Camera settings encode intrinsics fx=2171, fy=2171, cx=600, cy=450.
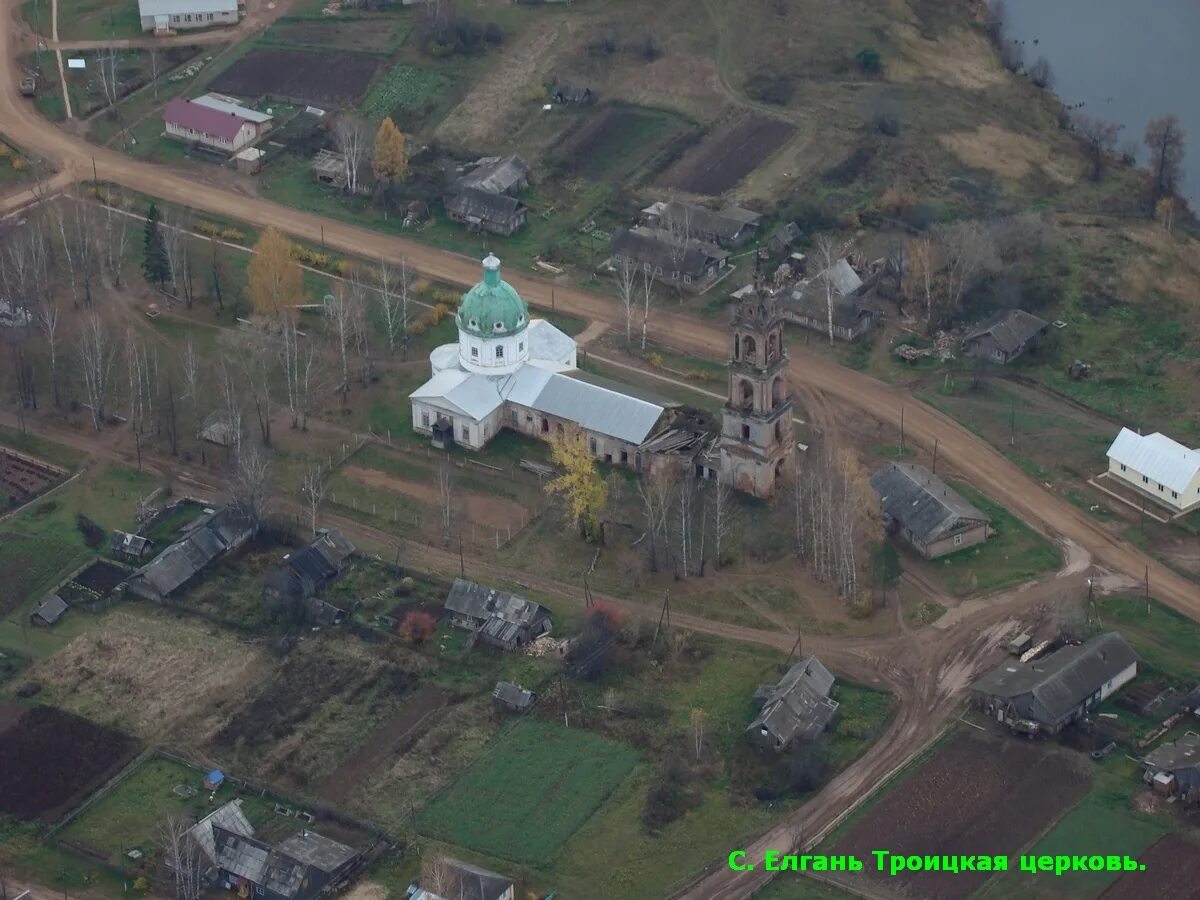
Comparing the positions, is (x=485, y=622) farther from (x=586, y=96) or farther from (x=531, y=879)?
(x=586, y=96)

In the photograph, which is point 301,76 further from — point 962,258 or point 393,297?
point 962,258

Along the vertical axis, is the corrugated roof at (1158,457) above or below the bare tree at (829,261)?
above

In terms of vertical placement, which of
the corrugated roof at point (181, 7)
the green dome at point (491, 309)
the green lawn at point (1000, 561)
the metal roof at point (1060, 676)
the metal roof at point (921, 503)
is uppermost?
the green dome at point (491, 309)

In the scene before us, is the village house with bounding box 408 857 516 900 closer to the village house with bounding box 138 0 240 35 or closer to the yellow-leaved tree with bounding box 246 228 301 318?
the yellow-leaved tree with bounding box 246 228 301 318

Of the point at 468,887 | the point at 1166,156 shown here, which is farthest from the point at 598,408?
the point at 1166,156

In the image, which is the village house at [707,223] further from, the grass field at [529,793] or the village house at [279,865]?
the village house at [279,865]

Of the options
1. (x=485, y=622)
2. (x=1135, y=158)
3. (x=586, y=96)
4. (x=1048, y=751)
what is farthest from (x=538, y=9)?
(x=1048, y=751)

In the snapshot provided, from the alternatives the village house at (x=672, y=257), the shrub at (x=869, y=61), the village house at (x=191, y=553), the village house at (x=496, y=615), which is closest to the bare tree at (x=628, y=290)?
the village house at (x=672, y=257)

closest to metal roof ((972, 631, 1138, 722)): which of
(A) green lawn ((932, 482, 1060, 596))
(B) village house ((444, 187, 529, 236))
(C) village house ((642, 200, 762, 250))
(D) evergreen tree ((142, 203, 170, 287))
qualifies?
(A) green lawn ((932, 482, 1060, 596))
